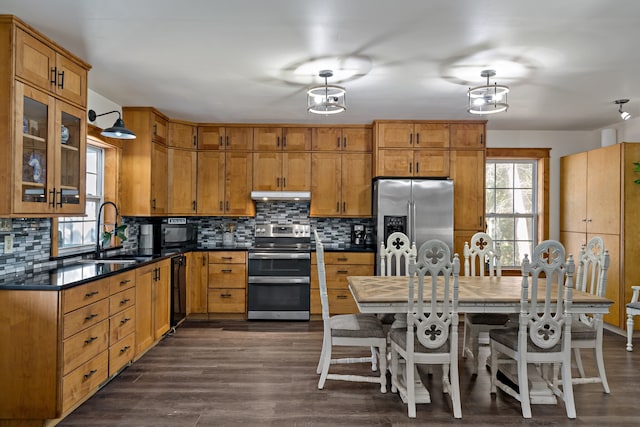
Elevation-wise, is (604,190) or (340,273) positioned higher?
(604,190)

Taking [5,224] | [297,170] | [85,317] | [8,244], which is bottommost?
[85,317]

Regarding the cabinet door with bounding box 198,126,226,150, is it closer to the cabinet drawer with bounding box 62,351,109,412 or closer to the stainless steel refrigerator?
the stainless steel refrigerator

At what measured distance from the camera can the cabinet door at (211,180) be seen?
546 centimetres

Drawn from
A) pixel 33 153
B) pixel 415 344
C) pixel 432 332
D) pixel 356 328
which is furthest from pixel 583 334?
pixel 33 153

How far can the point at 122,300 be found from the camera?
3.31 metres

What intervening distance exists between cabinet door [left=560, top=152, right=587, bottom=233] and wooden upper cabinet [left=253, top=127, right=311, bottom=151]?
3.41 m

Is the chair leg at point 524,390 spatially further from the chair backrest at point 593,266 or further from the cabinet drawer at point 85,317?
the cabinet drawer at point 85,317

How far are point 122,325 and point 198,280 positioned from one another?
1904mm

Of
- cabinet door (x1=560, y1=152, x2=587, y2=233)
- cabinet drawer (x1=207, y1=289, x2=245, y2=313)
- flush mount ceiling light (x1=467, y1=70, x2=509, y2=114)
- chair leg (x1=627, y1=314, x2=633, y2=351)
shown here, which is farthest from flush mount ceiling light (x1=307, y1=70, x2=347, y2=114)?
cabinet door (x1=560, y1=152, x2=587, y2=233)

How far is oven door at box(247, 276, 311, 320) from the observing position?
516 centimetres

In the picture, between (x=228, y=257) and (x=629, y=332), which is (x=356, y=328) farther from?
(x=629, y=332)

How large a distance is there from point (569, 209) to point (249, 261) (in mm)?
4175

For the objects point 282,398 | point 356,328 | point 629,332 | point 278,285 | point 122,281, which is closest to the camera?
point 282,398

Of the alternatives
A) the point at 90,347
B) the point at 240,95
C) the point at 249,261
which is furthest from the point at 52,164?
the point at 249,261
